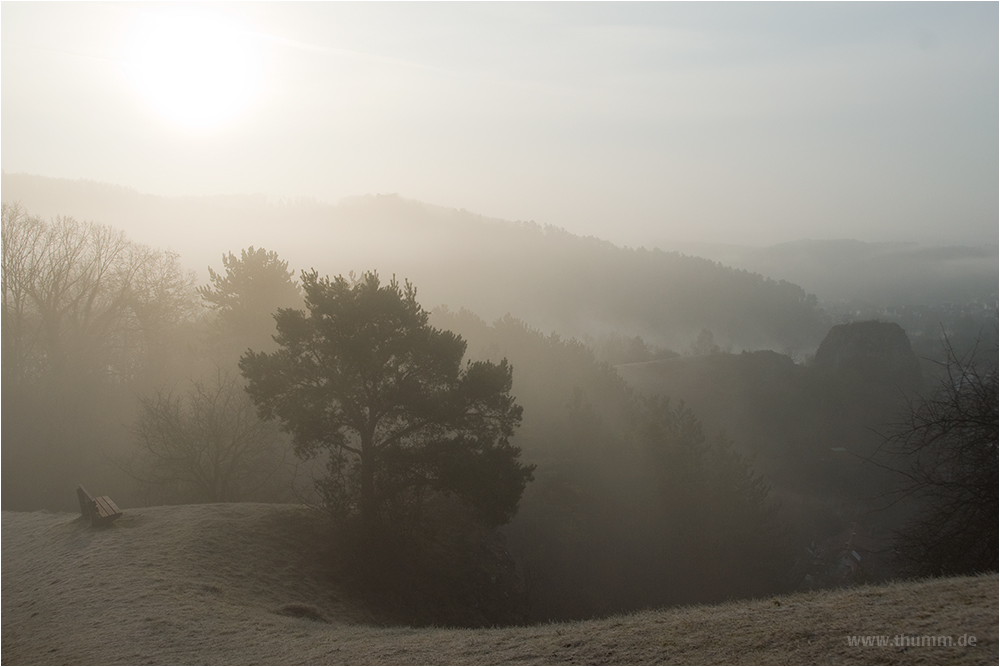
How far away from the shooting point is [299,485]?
1252 inches

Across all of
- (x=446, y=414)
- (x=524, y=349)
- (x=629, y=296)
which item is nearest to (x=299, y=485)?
(x=446, y=414)

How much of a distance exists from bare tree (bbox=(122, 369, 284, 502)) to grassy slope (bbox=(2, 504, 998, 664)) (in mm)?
5799

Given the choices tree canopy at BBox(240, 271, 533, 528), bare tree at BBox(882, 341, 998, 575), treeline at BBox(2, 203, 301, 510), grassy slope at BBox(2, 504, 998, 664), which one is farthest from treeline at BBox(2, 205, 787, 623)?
bare tree at BBox(882, 341, 998, 575)

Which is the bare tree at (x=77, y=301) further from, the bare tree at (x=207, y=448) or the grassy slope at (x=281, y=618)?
the grassy slope at (x=281, y=618)

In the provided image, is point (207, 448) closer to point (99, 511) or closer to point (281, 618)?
point (99, 511)

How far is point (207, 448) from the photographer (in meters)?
25.6

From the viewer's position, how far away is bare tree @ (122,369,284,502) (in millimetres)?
25406

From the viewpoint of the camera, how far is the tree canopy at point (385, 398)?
19.8 metres

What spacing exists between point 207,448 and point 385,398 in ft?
33.9

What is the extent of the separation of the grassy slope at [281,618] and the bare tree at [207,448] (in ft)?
19.0

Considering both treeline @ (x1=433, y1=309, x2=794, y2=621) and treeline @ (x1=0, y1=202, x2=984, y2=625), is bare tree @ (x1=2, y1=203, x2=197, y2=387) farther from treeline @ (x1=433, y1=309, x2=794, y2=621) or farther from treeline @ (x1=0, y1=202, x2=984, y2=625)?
treeline @ (x1=433, y1=309, x2=794, y2=621)

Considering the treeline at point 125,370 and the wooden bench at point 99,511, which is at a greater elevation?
the treeline at point 125,370

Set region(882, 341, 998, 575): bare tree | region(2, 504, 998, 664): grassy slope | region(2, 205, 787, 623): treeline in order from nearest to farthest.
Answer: region(2, 504, 998, 664): grassy slope, region(882, 341, 998, 575): bare tree, region(2, 205, 787, 623): treeline

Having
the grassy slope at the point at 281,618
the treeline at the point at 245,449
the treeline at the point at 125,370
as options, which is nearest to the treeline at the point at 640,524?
the treeline at the point at 245,449
